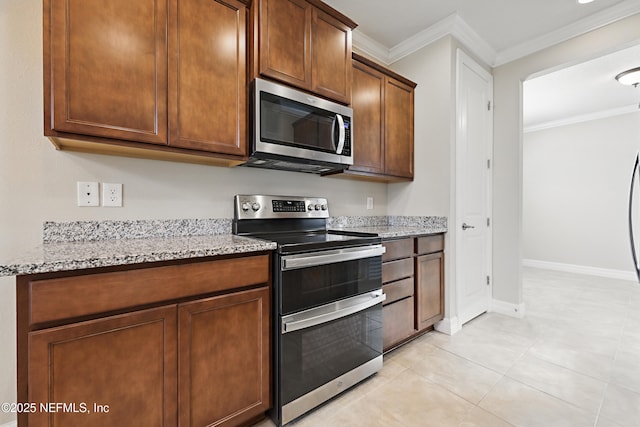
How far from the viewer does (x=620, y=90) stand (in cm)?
382

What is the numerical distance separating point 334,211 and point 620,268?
5.11 meters

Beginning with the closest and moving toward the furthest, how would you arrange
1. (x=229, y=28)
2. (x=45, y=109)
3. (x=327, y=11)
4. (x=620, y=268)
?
1. (x=45, y=109)
2. (x=229, y=28)
3. (x=327, y=11)
4. (x=620, y=268)

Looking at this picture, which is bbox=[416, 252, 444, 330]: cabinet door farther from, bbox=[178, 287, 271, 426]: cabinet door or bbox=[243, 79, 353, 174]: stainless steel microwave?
bbox=[178, 287, 271, 426]: cabinet door

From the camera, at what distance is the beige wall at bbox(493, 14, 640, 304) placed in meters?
2.83

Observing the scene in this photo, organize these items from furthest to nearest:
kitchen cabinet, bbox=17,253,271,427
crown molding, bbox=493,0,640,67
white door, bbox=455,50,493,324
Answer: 1. white door, bbox=455,50,493,324
2. crown molding, bbox=493,0,640,67
3. kitchen cabinet, bbox=17,253,271,427

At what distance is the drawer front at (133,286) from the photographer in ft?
3.00

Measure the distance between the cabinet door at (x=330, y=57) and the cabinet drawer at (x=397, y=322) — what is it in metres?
1.57

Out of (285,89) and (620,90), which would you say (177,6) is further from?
(620,90)

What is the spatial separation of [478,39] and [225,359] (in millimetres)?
3377

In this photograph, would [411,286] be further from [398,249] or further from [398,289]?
[398,249]

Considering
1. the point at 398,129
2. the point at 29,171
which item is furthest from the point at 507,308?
the point at 29,171

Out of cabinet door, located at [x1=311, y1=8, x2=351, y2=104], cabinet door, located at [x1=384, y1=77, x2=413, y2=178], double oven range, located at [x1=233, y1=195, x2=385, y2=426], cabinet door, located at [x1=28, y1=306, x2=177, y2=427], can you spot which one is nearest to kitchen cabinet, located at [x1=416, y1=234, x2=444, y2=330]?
double oven range, located at [x1=233, y1=195, x2=385, y2=426]

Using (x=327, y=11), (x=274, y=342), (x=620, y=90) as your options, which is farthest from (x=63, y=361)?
(x=620, y=90)

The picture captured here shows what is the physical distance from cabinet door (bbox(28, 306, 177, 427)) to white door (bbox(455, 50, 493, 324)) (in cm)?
237
